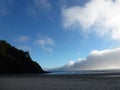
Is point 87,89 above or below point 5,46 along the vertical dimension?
below

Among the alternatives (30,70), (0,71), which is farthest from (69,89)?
(30,70)

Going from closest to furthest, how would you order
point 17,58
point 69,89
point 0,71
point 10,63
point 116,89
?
1. point 116,89
2. point 69,89
3. point 0,71
4. point 10,63
5. point 17,58

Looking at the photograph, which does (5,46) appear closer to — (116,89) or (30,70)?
(30,70)

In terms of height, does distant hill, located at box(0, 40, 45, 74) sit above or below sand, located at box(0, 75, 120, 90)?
above

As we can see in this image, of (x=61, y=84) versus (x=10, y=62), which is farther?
(x=10, y=62)

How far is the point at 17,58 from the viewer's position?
645ft

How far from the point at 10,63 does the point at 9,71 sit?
9.26m

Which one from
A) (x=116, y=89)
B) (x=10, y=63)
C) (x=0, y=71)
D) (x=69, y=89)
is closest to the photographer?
(x=116, y=89)

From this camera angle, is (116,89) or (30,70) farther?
(30,70)

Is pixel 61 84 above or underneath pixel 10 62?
underneath

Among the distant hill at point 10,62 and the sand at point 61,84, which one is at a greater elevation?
the distant hill at point 10,62

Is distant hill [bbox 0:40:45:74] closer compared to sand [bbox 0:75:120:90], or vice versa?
sand [bbox 0:75:120:90]

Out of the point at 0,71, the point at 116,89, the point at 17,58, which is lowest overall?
the point at 116,89

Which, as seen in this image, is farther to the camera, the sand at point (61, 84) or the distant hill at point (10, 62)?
the distant hill at point (10, 62)
